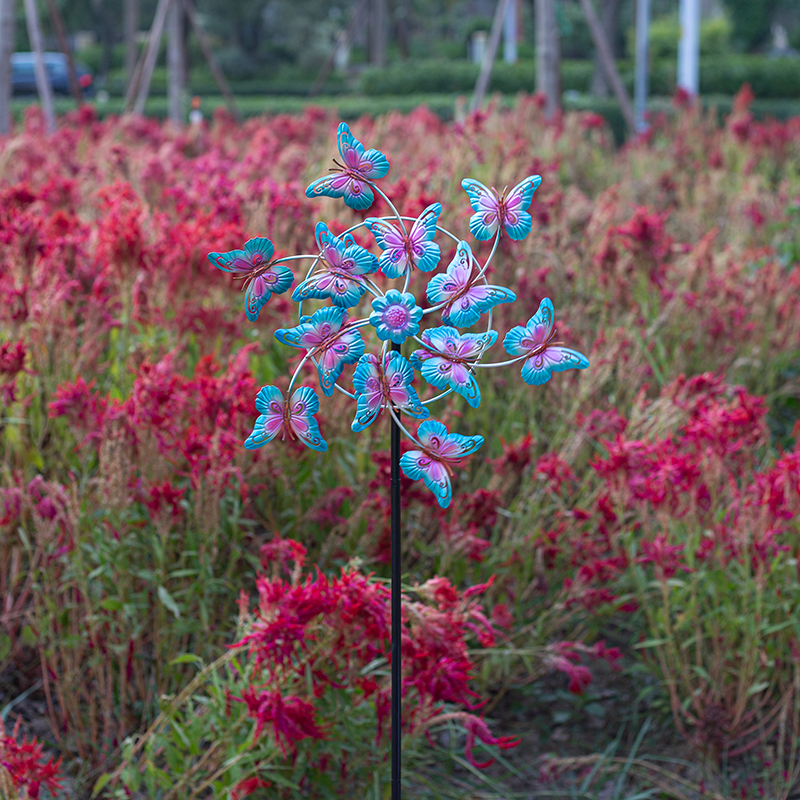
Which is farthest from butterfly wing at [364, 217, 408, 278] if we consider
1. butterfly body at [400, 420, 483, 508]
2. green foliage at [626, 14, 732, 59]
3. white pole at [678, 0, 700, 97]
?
green foliage at [626, 14, 732, 59]

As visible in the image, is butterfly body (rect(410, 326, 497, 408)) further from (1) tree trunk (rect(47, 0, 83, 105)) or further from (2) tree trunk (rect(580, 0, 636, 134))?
(1) tree trunk (rect(47, 0, 83, 105))

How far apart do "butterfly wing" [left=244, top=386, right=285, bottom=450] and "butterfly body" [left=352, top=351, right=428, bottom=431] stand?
0.10m

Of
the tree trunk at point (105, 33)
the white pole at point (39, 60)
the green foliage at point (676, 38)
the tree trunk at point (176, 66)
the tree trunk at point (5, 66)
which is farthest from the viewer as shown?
the green foliage at point (676, 38)

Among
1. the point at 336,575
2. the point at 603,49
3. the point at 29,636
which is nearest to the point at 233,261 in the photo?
the point at 336,575

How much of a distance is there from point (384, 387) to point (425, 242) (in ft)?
0.67

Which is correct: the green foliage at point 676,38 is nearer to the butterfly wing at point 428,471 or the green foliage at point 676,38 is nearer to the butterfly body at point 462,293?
the butterfly body at point 462,293

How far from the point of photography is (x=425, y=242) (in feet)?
3.92

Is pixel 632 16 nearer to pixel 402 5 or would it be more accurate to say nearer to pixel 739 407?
pixel 402 5

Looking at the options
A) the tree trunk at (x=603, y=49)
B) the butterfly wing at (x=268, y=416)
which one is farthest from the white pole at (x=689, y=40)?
the butterfly wing at (x=268, y=416)

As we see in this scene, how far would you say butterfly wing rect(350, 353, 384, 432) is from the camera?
1.13 m

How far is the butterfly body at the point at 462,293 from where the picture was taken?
1.15 m

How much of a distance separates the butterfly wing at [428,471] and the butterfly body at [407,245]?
24 cm

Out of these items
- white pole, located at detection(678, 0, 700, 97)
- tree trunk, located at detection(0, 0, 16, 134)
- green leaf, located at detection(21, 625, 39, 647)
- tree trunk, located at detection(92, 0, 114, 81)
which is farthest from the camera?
tree trunk, located at detection(92, 0, 114, 81)

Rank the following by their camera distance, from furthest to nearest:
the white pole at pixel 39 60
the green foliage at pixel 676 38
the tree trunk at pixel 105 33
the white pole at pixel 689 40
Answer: the green foliage at pixel 676 38 → the tree trunk at pixel 105 33 → the white pole at pixel 689 40 → the white pole at pixel 39 60
